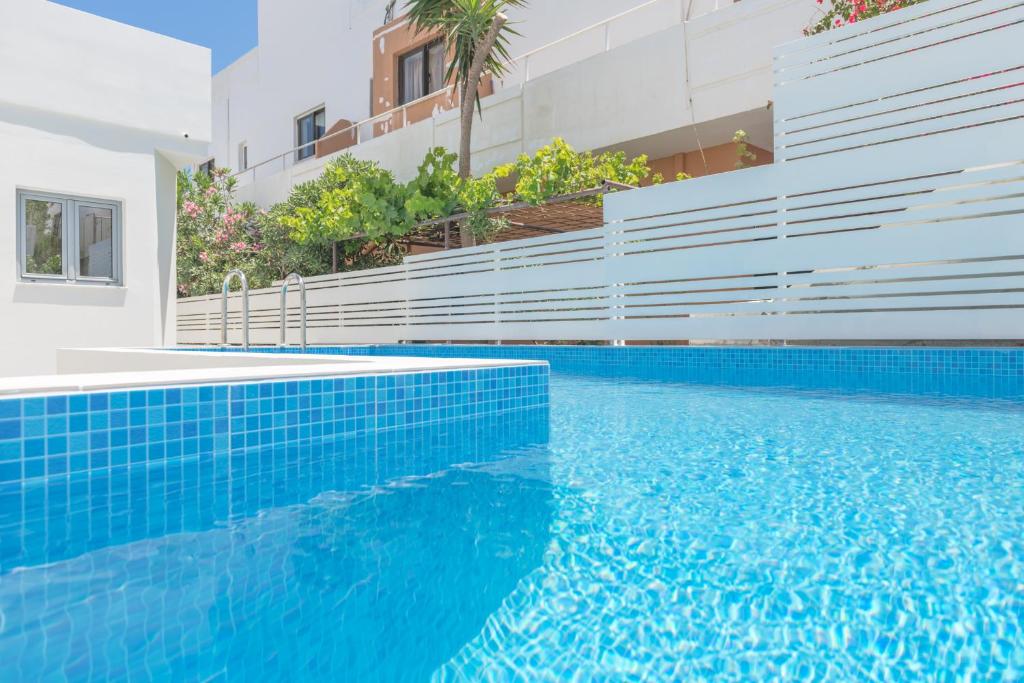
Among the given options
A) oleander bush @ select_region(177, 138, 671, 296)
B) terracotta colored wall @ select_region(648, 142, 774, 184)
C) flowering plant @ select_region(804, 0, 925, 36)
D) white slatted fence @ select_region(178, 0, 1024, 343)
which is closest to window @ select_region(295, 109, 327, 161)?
oleander bush @ select_region(177, 138, 671, 296)

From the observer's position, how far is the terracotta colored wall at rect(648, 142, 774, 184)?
37.7ft

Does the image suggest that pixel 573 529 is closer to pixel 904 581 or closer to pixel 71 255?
pixel 904 581

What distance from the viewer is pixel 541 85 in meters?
12.2

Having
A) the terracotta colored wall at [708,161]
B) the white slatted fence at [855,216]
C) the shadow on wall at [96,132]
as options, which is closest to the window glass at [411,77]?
the terracotta colored wall at [708,161]

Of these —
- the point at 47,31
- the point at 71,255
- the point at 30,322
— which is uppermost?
the point at 47,31

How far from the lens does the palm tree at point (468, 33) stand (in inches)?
436

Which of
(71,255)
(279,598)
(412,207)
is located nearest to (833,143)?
(412,207)

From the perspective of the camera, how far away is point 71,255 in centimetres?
818

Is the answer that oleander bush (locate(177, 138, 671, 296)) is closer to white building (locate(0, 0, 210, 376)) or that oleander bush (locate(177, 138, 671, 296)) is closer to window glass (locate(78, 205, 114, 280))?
white building (locate(0, 0, 210, 376))

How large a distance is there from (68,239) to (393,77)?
10150 millimetres

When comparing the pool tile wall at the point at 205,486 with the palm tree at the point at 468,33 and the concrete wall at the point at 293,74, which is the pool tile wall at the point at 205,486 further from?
the concrete wall at the point at 293,74

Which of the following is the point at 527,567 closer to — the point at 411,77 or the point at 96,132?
the point at 96,132

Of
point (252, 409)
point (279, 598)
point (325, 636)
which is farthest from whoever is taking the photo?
point (252, 409)

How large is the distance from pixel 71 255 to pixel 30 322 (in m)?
0.94
